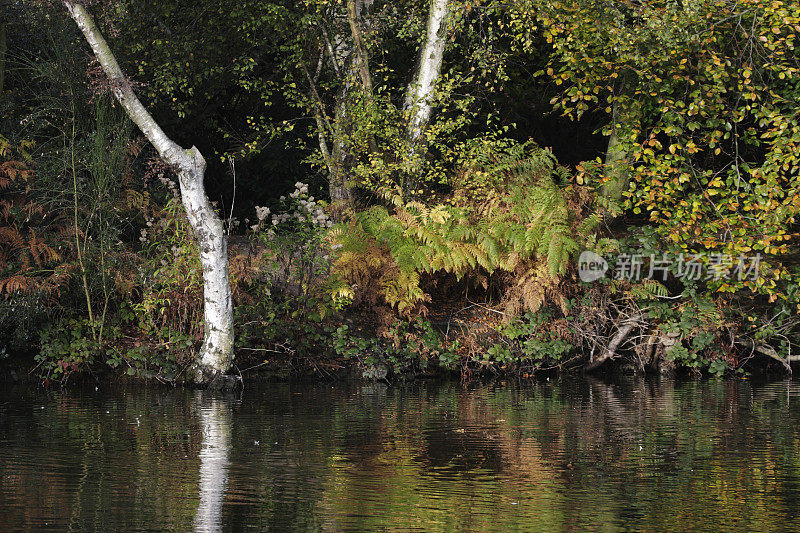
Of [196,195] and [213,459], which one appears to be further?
[196,195]

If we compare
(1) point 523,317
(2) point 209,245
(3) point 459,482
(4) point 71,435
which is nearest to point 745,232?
(1) point 523,317

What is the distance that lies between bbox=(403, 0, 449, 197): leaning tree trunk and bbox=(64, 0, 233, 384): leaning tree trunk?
380 cm

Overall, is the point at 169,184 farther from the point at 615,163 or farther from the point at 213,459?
the point at 213,459

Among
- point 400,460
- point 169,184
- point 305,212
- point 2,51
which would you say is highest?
point 2,51

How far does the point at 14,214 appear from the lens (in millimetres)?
14695

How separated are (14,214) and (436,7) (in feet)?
22.7

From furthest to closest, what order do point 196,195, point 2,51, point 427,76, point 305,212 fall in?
1. point 427,76
2. point 2,51
3. point 305,212
4. point 196,195

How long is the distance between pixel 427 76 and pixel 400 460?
8947 millimetres

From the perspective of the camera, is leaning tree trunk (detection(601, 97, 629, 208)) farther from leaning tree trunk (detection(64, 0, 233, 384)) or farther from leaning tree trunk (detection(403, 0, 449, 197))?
leaning tree trunk (detection(64, 0, 233, 384))

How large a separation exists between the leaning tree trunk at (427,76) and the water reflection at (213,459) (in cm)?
561

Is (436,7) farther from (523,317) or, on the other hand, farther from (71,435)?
(71,435)

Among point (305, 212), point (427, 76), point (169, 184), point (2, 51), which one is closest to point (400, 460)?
point (305, 212)

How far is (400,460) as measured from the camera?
29.1ft

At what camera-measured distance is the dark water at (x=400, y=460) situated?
6859 millimetres
